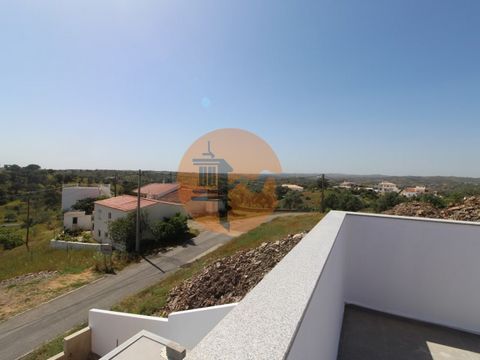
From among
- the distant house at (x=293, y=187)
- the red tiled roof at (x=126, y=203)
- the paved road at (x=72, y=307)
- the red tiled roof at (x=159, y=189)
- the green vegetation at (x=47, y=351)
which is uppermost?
the distant house at (x=293, y=187)

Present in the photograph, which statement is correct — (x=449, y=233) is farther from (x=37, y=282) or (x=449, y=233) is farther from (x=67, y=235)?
(x=67, y=235)

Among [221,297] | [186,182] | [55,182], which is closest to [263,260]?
[221,297]

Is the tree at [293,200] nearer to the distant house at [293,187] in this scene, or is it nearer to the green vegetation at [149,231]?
the distant house at [293,187]

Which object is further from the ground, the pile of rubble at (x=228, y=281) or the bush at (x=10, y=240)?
the pile of rubble at (x=228, y=281)

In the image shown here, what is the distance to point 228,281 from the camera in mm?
4812

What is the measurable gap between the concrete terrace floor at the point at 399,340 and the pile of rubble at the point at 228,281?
1877 millimetres

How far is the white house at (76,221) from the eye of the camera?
20422 mm

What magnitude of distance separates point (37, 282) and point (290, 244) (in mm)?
11349

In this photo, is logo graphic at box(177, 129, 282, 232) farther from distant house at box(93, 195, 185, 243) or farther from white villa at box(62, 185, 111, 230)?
white villa at box(62, 185, 111, 230)

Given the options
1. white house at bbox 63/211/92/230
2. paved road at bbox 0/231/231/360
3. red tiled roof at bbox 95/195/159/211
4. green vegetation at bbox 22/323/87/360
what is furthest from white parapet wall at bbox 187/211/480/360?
white house at bbox 63/211/92/230

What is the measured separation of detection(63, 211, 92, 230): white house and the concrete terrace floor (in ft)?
75.0

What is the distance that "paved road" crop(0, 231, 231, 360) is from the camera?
6.69 metres

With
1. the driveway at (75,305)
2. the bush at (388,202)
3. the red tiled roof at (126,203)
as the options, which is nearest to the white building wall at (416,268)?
the driveway at (75,305)

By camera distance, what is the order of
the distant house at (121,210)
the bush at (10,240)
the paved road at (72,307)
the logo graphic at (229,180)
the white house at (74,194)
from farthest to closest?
the white house at (74,194)
the bush at (10,240)
the logo graphic at (229,180)
the distant house at (121,210)
the paved road at (72,307)
